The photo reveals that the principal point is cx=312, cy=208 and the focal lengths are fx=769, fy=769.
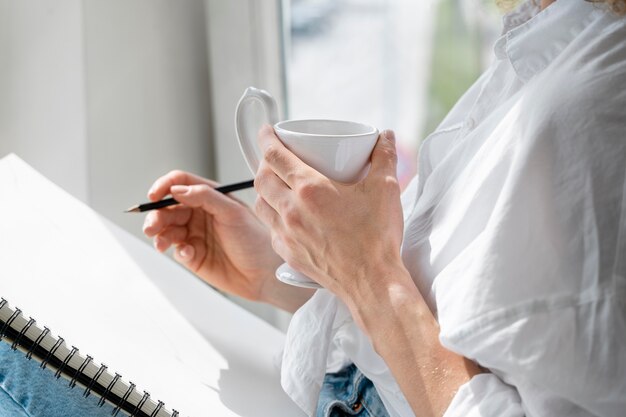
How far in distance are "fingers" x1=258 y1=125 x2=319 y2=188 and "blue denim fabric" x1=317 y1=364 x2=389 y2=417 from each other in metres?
0.23

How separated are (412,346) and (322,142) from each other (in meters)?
0.18

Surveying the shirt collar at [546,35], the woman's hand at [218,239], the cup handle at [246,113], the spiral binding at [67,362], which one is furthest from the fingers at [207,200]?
the shirt collar at [546,35]

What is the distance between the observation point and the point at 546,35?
0.62 metres

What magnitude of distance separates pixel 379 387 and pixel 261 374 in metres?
0.14

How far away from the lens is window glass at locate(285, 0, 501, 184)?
1.35m

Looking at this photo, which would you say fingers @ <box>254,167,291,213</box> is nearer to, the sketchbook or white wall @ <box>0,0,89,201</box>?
the sketchbook

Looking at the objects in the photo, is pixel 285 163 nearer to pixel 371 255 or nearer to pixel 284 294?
pixel 371 255

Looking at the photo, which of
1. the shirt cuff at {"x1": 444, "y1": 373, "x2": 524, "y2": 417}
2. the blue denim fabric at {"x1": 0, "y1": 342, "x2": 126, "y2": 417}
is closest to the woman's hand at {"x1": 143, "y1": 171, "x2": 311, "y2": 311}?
the blue denim fabric at {"x1": 0, "y1": 342, "x2": 126, "y2": 417}

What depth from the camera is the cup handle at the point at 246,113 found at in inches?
28.1

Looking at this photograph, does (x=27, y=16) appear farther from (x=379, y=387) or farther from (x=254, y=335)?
(x=379, y=387)

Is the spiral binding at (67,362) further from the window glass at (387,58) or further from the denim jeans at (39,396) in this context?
the window glass at (387,58)

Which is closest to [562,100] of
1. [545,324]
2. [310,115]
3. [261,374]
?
[545,324]

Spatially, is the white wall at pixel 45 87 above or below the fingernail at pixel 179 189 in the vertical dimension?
above

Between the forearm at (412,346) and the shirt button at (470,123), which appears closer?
the forearm at (412,346)
